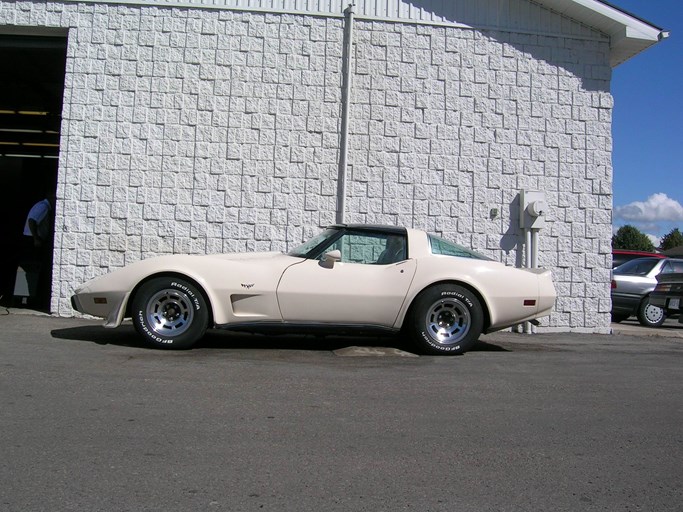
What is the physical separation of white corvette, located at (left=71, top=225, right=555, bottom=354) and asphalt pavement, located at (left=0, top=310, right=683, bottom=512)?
32cm

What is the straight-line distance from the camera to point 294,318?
6.96 m

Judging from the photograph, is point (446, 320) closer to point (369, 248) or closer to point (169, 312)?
point (369, 248)

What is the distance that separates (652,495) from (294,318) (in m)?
4.11

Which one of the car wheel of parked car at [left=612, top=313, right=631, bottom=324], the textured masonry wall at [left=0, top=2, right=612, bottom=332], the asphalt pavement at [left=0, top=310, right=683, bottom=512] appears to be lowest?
the asphalt pavement at [left=0, top=310, right=683, bottom=512]

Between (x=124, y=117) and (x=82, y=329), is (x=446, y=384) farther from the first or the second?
(x=124, y=117)

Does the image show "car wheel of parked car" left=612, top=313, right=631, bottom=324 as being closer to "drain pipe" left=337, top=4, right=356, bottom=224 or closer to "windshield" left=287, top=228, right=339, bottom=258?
"drain pipe" left=337, top=4, right=356, bottom=224

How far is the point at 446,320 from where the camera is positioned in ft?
23.7

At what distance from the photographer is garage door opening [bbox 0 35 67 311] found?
10.1 m

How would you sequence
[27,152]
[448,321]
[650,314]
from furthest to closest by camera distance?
1. [27,152]
2. [650,314]
3. [448,321]

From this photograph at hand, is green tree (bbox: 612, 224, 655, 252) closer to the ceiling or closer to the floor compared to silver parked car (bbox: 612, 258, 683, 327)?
closer to the ceiling

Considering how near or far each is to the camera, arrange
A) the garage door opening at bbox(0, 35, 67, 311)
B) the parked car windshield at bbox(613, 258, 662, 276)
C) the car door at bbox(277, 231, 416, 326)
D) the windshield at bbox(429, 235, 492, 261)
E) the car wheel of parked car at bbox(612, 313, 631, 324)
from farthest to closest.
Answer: the parked car windshield at bbox(613, 258, 662, 276), the car wheel of parked car at bbox(612, 313, 631, 324), the garage door opening at bbox(0, 35, 67, 311), the windshield at bbox(429, 235, 492, 261), the car door at bbox(277, 231, 416, 326)

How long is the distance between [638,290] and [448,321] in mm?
8130

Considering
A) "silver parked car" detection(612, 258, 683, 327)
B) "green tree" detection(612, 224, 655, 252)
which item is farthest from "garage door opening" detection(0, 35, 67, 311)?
"green tree" detection(612, 224, 655, 252)

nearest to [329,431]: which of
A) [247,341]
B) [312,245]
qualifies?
[312,245]
